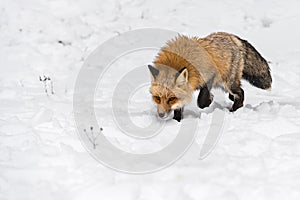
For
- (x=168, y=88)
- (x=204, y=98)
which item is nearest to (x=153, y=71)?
(x=168, y=88)

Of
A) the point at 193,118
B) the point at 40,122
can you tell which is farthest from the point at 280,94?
the point at 40,122

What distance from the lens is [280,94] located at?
8164mm

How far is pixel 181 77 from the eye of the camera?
238 inches

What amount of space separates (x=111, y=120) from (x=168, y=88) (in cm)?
104

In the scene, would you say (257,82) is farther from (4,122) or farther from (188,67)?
(4,122)

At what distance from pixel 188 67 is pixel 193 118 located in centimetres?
84

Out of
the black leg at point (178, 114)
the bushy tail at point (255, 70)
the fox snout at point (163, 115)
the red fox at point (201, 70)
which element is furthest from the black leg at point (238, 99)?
the fox snout at point (163, 115)

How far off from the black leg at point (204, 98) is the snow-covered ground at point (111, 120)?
0.17 m

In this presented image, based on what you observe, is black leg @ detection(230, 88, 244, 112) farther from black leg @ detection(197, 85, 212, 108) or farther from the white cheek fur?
the white cheek fur

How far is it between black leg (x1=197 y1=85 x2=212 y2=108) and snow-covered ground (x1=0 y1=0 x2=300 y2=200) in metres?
0.17

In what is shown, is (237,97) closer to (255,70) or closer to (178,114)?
(255,70)

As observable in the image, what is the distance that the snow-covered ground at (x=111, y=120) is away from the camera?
425 cm

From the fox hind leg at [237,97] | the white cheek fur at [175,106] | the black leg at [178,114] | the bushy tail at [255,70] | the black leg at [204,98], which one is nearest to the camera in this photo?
the white cheek fur at [175,106]

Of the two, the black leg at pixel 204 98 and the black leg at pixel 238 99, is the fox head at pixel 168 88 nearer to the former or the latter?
the black leg at pixel 204 98
